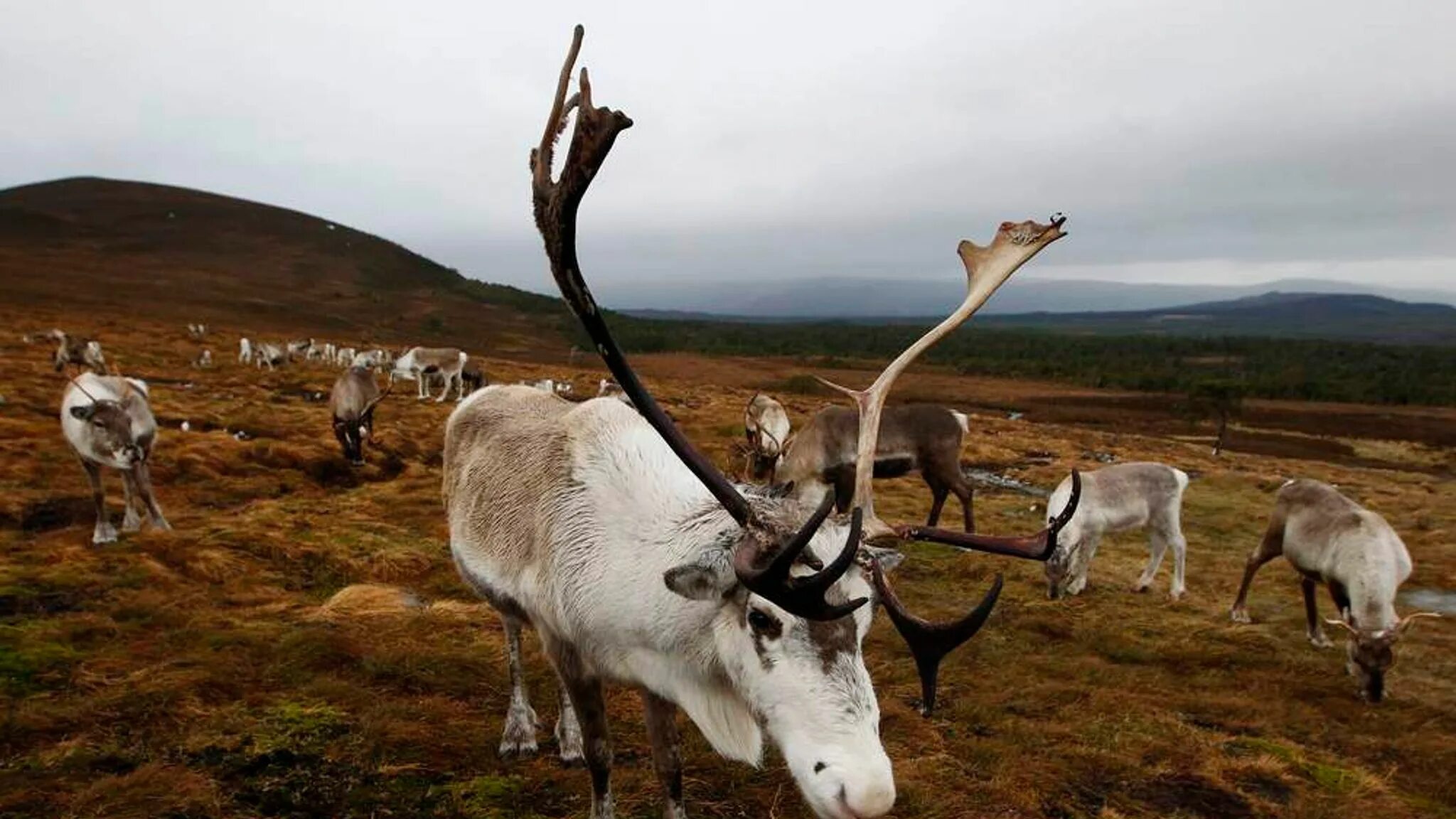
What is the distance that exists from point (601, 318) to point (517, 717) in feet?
11.8

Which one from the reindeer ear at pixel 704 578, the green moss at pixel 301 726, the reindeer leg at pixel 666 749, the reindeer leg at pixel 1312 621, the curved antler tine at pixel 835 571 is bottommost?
the reindeer leg at pixel 1312 621

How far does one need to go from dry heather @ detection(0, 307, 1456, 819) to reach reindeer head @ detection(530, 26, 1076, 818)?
241cm

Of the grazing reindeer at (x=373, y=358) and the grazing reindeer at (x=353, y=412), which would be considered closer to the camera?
the grazing reindeer at (x=353, y=412)

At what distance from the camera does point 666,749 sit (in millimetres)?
4328

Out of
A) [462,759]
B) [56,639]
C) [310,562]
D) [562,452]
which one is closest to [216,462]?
[310,562]

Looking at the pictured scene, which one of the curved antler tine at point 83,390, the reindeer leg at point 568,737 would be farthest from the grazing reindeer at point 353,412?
the reindeer leg at point 568,737

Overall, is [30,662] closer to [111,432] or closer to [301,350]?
[111,432]

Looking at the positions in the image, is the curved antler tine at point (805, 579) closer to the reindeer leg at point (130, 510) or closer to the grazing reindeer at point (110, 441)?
the grazing reindeer at point (110, 441)

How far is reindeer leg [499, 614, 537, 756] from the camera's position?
5527 millimetres

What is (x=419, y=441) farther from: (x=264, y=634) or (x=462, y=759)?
(x=462, y=759)

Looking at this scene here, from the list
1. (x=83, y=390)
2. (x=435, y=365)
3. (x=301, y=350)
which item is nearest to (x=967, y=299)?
(x=83, y=390)

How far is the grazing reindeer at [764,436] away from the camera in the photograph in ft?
52.4

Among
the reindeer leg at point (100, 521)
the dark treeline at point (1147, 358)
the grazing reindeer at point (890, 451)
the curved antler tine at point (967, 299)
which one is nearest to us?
the curved antler tine at point (967, 299)

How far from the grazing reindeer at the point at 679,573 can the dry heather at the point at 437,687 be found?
5.08 ft
